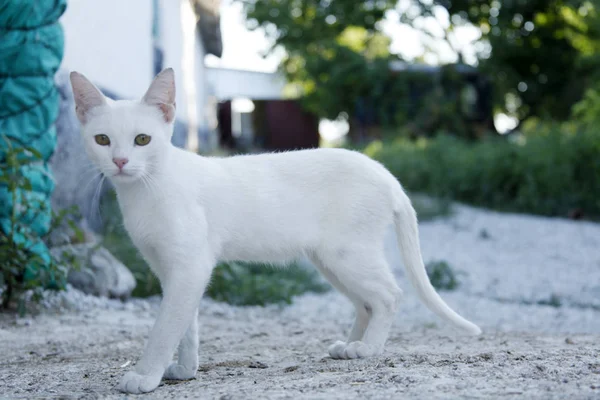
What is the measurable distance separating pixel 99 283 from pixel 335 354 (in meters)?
2.10

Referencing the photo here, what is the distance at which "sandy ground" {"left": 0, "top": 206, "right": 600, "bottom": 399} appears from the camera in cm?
220

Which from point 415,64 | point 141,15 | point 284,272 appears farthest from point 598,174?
point 415,64

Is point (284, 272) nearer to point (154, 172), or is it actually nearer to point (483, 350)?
point (483, 350)

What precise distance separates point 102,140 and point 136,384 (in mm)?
867

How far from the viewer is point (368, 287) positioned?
9.07ft

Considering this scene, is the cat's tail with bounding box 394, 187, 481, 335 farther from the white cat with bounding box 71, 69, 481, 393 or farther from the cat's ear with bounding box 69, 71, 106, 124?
the cat's ear with bounding box 69, 71, 106, 124

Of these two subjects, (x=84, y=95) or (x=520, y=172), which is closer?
(x=84, y=95)

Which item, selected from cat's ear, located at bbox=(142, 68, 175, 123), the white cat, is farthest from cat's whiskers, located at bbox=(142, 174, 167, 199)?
cat's ear, located at bbox=(142, 68, 175, 123)

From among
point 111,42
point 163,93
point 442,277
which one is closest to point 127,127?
point 163,93

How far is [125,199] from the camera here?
256cm

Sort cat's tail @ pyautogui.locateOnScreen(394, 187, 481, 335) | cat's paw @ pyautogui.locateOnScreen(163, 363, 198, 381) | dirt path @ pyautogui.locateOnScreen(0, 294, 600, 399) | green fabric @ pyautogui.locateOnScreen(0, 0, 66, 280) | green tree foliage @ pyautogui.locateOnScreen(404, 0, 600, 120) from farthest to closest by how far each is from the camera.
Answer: green tree foliage @ pyautogui.locateOnScreen(404, 0, 600, 120) < green fabric @ pyautogui.locateOnScreen(0, 0, 66, 280) < cat's tail @ pyautogui.locateOnScreen(394, 187, 481, 335) < cat's paw @ pyautogui.locateOnScreen(163, 363, 198, 381) < dirt path @ pyautogui.locateOnScreen(0, 294, 600, 399)

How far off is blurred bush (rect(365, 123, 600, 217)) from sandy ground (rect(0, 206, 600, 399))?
2.53 meters

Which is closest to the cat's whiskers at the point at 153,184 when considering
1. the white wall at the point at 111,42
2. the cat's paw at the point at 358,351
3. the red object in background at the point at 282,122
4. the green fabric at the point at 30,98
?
the cat's paw at the point at 358,351

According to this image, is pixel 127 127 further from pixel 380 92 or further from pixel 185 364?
pixel 380 92
